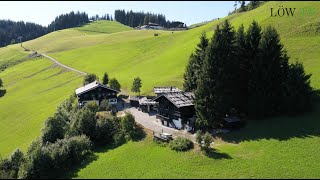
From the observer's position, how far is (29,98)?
376 ft

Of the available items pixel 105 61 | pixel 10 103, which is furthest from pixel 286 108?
pixel 105 61

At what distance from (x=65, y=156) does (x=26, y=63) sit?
130 meters

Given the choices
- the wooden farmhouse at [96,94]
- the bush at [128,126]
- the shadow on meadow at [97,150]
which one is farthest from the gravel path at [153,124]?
the wooden farmhouse at [96,94]

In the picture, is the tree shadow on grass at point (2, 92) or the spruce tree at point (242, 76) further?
the tree shadow on grass at point (2, 92)

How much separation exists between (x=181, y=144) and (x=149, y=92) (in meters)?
41.4

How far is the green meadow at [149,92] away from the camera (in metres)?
48.8

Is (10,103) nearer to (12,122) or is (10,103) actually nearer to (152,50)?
(12,122)

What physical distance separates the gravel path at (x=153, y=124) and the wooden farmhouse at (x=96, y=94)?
867 centimetres

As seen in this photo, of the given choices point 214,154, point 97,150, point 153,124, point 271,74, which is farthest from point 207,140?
point 97,150

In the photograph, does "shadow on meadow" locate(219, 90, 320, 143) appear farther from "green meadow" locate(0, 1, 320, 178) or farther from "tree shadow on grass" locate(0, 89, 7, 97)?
"tree shadow on grass" locate(0, 89, 7, 97)

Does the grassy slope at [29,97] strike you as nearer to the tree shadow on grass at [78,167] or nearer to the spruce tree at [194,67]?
the tree shadow on grass at [78,167]

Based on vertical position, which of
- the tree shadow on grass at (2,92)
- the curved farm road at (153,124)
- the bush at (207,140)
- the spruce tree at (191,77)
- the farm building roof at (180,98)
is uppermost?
the spruce tree at (191,77)

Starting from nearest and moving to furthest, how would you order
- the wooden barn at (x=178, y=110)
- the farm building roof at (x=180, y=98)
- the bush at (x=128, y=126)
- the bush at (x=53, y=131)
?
the bush at (x=128, y=126)
the wooden barn at (x=178, y=110)
the farm building roof at (x=180, y=98)
the bush at (x=53, y=131)

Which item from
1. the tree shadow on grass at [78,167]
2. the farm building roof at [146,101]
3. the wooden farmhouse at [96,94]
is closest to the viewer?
the tree shadow on grass at [78,167]
